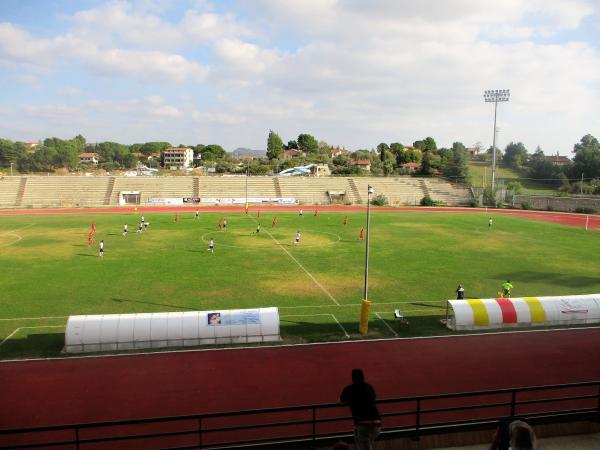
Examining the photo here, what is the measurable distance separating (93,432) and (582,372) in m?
16.0

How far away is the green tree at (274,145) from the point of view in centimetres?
18150

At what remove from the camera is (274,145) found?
186125mm

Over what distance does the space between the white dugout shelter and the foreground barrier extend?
27.4ft

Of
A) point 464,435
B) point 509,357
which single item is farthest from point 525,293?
point 464,435

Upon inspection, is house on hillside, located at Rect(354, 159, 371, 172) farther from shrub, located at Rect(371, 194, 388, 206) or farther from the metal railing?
the metal railing

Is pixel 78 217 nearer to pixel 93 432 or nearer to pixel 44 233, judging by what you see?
pixel 44 233

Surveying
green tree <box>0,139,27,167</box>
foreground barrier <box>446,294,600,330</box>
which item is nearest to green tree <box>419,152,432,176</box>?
foreground barrier <box>446,294,600,330</box>

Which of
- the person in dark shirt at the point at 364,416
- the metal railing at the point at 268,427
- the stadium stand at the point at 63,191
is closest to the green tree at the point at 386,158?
the stadium stand at the point at 63,191

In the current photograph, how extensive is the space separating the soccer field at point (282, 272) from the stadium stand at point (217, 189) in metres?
25.9

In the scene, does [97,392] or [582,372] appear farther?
[582,372]

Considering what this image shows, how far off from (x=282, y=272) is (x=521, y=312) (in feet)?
49.3

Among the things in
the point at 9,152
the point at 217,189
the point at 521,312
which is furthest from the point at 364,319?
the point at 9,152

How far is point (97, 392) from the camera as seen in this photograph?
1425cm

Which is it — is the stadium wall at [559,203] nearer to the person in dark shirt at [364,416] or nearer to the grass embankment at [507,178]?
the grass embankment at [507,178]
